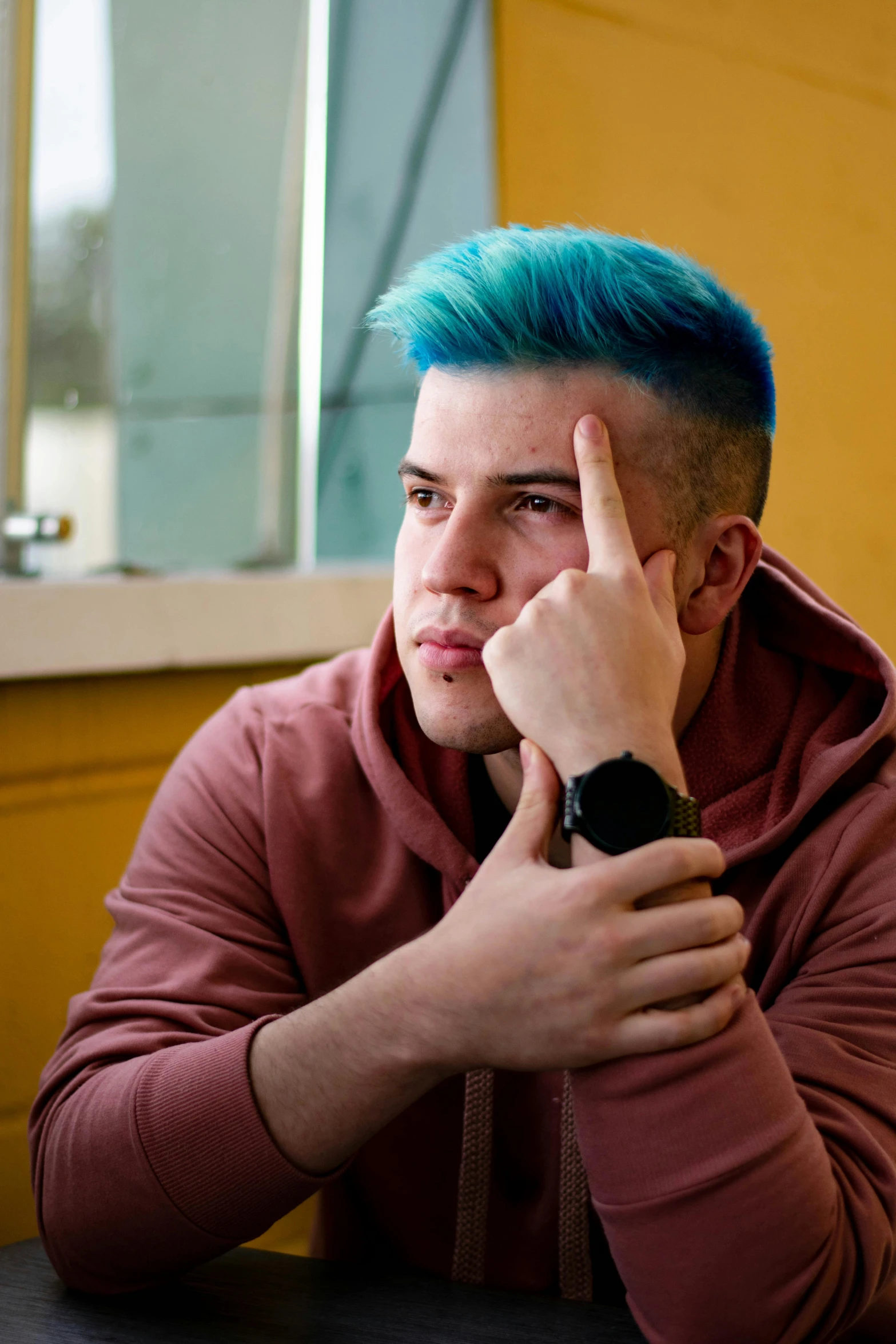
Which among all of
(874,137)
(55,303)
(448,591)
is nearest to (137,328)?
(55,303)

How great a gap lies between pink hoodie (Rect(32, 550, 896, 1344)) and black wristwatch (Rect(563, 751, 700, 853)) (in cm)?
15

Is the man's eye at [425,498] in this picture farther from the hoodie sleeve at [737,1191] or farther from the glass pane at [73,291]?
the glass pane at [73,291]

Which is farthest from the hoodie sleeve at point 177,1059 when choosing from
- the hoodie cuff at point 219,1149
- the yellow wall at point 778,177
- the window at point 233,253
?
the yellow wall at point 778,177

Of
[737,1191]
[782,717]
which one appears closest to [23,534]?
[782,717]

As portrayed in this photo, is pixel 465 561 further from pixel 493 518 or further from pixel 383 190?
pixel 383 190

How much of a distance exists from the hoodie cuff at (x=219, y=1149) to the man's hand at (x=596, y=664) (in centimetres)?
35

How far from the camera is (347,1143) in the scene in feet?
3.12

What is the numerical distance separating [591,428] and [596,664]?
0.27 meters

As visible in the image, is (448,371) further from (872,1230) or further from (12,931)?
(12,931)

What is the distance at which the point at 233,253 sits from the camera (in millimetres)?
2217

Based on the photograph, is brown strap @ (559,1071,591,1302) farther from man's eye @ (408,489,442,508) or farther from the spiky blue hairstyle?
the spiky blue hairstyle

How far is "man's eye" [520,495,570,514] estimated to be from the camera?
1176mm

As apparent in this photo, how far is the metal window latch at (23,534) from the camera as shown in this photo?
5.83 ft

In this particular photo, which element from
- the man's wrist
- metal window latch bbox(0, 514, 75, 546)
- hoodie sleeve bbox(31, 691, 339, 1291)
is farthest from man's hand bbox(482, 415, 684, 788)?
metal window latch bbox(0, 514, 75, 546)
